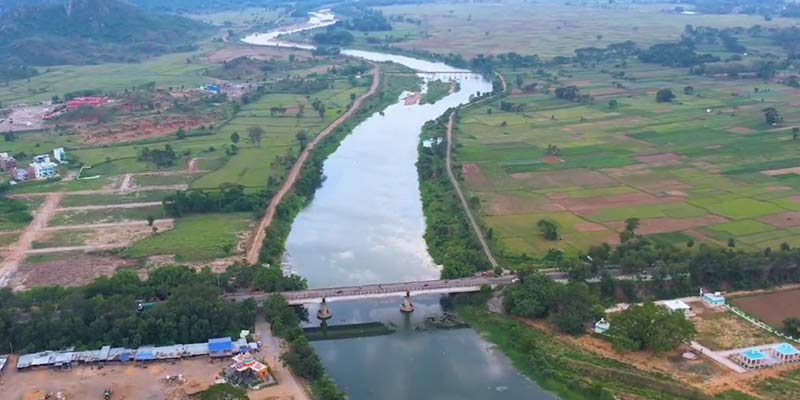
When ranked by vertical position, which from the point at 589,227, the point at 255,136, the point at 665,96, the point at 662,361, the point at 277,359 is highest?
the point at 665,96

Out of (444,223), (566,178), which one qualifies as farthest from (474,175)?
(444,223)

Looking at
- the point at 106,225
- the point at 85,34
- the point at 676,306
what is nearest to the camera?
the point at 676,306

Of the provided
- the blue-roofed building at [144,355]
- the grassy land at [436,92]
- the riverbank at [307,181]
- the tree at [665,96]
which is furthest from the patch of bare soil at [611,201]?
the grassy land at [436,92]

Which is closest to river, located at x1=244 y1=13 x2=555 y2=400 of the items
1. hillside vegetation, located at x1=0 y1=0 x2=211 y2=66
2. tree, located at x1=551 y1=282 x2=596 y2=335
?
tree, located at x1=551 y1=282 x2=596 y2=335

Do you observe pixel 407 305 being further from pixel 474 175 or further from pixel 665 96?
pixel 665 96

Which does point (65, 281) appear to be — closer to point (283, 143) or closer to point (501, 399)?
point (501, 399)


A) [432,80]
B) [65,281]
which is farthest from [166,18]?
[65,281]

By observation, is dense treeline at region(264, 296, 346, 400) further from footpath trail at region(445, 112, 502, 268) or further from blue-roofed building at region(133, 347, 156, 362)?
footpath trail at region(445, 112, 502, 268)

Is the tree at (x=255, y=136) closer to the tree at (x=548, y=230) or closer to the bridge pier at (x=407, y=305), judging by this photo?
the tree at (x=548, y=230)
